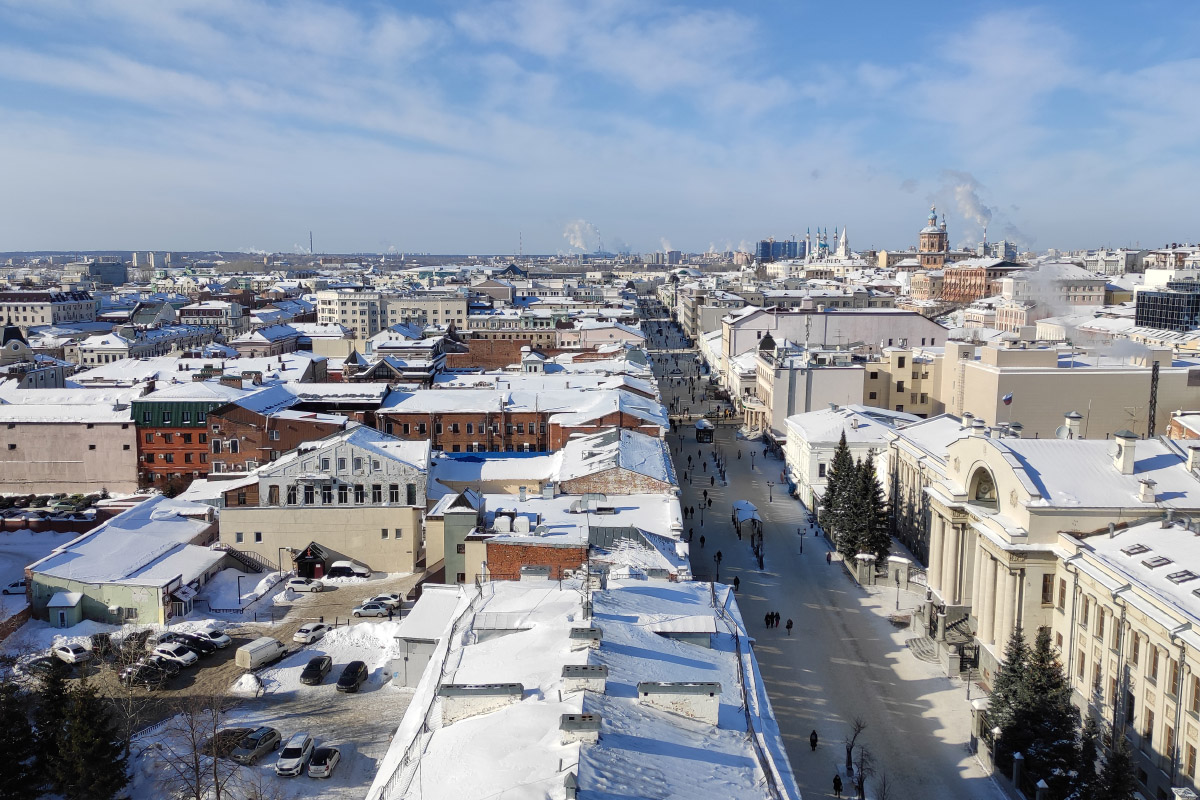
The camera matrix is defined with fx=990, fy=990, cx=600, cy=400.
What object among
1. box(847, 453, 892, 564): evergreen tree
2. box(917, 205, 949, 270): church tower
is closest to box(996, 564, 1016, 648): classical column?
box(847, 453, 892, 564): evergreen tree

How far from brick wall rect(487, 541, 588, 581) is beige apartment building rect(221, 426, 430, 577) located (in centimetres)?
769

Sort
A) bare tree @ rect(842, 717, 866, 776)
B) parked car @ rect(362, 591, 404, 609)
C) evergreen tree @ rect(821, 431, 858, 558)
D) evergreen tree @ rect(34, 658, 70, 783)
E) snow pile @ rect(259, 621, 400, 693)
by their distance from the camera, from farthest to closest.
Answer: evergreen tree @ rect(821, 431, 858, 558), parked car @ rect(362, 591, 404, 609), snow pile @ rect(259, 621, 400, 693), bare tree @ rect(842, 717, 866, 776), evergreen tree @ rect(34, 658, 70, 783)

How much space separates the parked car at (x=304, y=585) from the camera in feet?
109

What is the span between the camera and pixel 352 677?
25.2 meters

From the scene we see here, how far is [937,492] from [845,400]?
95.9ft

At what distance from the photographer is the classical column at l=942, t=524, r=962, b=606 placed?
97.4 ft

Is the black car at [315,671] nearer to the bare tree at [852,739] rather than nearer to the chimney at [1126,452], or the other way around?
the bare tree at [852,739]

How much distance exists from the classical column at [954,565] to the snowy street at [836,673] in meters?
1.86

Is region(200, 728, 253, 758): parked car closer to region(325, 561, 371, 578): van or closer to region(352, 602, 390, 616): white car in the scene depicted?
region(352, 602, 390, 616): white car

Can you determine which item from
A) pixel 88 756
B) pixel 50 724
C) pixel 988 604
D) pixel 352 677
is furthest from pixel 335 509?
pixel 988 604

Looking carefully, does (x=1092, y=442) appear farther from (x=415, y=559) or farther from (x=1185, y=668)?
(x=415, y=559)

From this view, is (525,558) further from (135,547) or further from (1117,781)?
(1117,781)

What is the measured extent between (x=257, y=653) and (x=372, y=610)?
4583 millimetres

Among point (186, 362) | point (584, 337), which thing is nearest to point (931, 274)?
point (584, 337)
